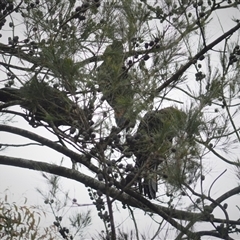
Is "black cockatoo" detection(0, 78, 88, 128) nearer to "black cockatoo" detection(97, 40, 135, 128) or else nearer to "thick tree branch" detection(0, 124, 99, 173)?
"black cockatoo" detection(97, 40, 135, 128)

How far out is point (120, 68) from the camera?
173cm

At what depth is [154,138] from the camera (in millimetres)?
1714

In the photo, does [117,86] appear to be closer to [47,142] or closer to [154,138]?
[154,138]

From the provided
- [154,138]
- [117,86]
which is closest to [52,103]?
[117,86]

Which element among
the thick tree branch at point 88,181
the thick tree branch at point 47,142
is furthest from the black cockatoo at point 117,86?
the thick tree branch at point 47,142

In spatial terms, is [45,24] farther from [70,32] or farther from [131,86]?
[131,86]

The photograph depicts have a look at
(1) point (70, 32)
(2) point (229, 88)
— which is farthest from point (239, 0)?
(1) point (70, 32)

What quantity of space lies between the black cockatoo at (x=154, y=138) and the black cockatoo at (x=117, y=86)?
75 millimetres

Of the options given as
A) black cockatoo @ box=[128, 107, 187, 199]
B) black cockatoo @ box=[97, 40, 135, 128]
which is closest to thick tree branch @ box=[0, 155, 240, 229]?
black cockatoo @ box=[128, 107, 187, 199]

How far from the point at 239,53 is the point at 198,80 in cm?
21

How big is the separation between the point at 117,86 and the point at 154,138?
7.9 inches

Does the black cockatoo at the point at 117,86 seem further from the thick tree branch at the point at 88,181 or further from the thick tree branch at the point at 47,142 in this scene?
the thick tree branch at the point at 47,142

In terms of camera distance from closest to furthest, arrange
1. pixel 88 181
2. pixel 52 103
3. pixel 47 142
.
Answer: pixel 52 103
pixel 88 181
pixel 47 142

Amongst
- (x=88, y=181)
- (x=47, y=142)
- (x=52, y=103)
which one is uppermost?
(x=47, y=142)
